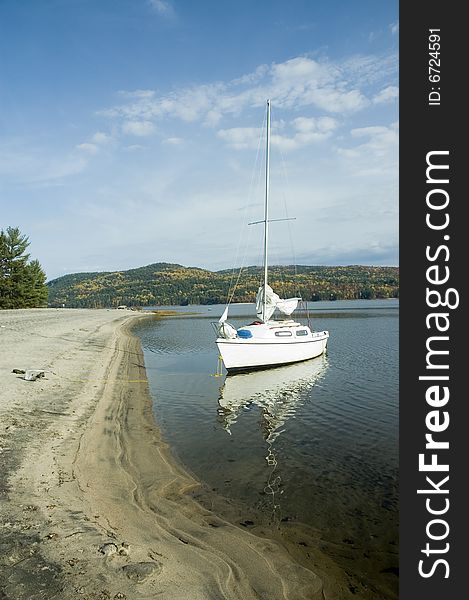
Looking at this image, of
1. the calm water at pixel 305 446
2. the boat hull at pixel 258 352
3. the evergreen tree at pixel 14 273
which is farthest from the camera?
the evergreen tree at pixel 14 273

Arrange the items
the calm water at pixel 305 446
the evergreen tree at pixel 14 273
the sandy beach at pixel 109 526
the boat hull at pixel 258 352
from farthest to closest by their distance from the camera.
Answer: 1. the evergreen tree at pixel 14 273
2. the boat hull at pixel 258 352
3. the calm water at pixel 305 446
4. the sandy beach at pixel 109 526

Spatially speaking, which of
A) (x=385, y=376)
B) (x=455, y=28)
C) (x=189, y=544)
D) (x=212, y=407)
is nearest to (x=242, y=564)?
(x=189, y=544)

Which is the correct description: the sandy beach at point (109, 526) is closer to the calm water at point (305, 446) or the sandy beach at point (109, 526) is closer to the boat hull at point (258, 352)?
the calm water at point (305, 446)

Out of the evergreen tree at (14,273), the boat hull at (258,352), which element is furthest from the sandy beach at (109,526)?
the evergreen tree at (14,273)

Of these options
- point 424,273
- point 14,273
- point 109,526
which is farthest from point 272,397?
point 14,273

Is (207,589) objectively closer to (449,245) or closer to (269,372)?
(449,245)

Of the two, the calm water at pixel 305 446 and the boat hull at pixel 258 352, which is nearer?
the calm water at pixel 305 446

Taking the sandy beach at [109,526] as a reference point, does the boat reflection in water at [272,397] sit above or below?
below

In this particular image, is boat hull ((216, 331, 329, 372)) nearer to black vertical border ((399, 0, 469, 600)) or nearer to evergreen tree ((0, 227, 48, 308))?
black vertical border ((399, 0, 469, 600))

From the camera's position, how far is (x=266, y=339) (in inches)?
1015

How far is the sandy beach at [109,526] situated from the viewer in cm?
538

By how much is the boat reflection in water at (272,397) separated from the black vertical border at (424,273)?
3460 mm

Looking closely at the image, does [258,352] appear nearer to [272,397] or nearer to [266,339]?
[266,339]

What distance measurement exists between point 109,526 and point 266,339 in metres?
19.2
